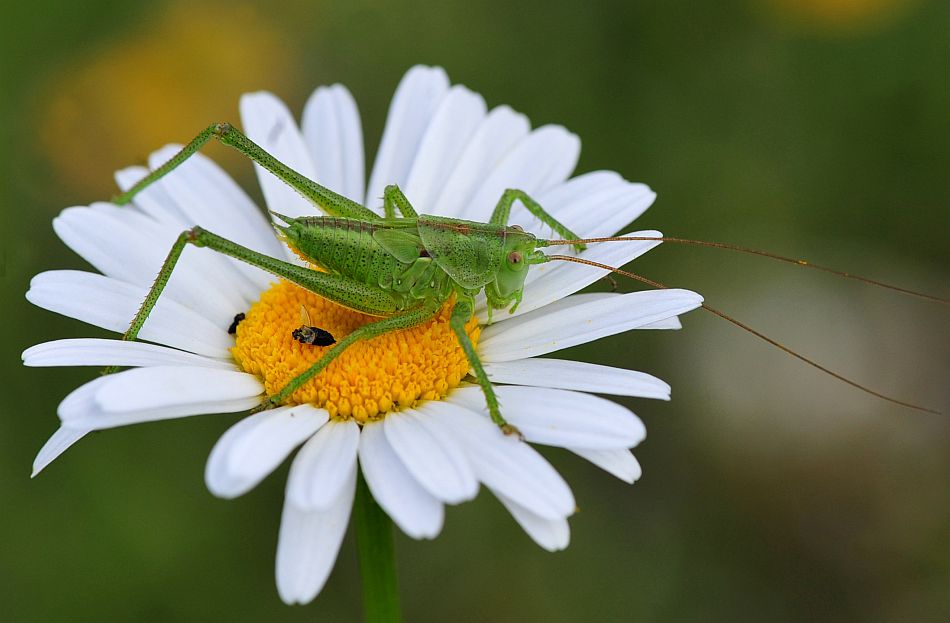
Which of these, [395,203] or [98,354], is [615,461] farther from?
[98,354]

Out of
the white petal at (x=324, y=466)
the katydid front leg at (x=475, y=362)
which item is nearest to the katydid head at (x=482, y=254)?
the katydid front leg at (x=475, y=362)

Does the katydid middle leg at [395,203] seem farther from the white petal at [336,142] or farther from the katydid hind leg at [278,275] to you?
the katydid hind leg at [278,275]

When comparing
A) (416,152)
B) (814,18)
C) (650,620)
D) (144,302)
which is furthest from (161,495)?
(814,18)

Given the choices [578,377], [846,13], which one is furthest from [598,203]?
[846,13]

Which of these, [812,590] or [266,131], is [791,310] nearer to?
[812,590]

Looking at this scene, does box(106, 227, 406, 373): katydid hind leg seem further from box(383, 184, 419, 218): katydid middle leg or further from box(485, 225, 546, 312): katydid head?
box(383, 184, 419, 218): katydid middle leg

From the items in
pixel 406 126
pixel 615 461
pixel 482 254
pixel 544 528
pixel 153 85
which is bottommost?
pixel 544 528
